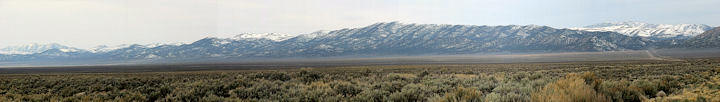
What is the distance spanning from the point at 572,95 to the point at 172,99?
961 centimetres

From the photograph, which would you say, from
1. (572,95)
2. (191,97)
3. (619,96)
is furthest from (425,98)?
(191,97)

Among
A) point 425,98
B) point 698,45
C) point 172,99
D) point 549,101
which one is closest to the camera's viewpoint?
point 549,101

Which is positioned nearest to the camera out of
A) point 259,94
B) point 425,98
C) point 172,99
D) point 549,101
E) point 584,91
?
point 549,101

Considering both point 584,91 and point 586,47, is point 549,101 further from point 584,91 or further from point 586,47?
point 586,47

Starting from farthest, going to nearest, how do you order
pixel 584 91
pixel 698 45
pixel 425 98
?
pixel 698 45 < pixel 425 98 < pixel 584 91

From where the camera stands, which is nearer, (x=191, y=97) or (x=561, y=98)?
(x=561, y=98)

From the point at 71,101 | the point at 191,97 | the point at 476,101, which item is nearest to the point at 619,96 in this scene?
the point at 476,101

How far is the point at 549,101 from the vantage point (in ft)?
20.9

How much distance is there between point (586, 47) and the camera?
199625 mm

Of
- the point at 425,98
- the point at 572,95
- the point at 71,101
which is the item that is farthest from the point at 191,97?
the point at 572,95

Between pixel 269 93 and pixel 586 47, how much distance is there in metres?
228

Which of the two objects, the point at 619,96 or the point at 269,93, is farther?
the point at 269,93

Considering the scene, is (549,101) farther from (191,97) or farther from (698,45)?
(698,45)

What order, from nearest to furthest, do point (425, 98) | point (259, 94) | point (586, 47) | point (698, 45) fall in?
point (425, 98)
point (259, 94)
point (698, 45)
point (586, 47)
